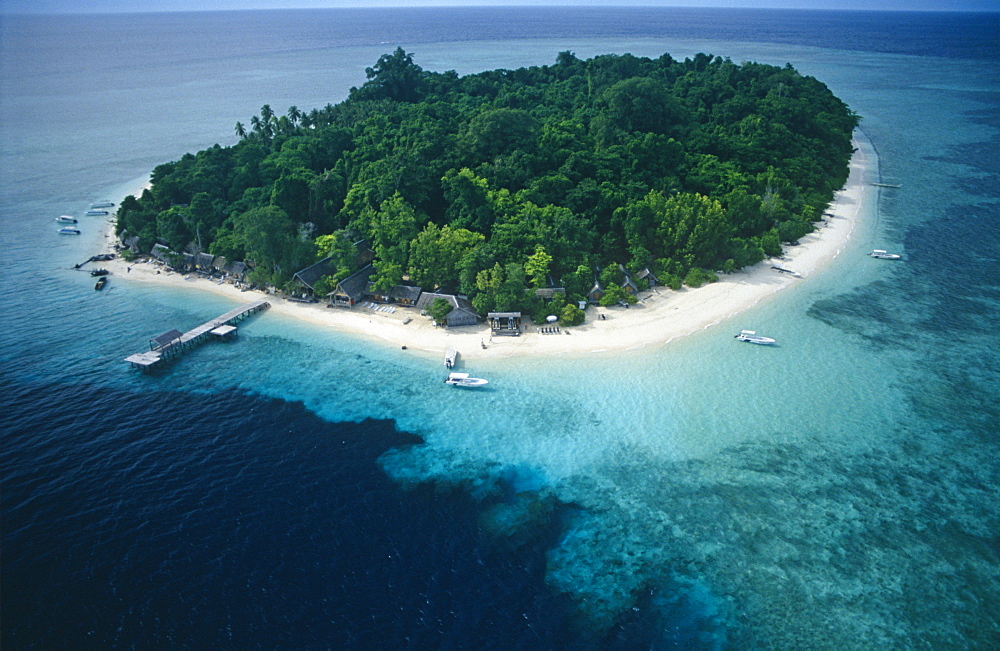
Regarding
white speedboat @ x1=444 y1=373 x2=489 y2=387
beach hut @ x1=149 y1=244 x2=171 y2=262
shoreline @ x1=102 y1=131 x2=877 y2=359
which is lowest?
white speedboat @ x1=444 y1=373 x2=489 y2=387

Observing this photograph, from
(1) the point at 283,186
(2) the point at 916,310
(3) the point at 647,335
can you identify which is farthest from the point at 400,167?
(2) the point at 916,310

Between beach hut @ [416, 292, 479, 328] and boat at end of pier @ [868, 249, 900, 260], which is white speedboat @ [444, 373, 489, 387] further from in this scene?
boat at end of pier @ [868, 249, 900, 260]

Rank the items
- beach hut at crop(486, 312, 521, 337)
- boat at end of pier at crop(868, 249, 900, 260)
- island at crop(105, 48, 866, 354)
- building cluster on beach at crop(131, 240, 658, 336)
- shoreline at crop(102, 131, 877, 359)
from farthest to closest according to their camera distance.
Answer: boat at end of pier at crop(868, 249, 900, 260) → island at crop(105, 48, 866, 354) → building cluster on beach at crop(131, 240, 658, 336) → beach hut at crop(486, 312, 521, 337) → shoreline at crop(102, 131, 877, 359)

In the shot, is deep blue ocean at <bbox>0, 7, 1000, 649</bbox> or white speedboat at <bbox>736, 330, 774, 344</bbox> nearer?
deep blue ocean at <bbox>0, 7, 1000, 649</bbox>

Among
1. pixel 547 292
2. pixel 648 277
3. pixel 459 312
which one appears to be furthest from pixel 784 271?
pixel 459 312

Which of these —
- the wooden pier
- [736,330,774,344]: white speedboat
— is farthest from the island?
the wooden pier

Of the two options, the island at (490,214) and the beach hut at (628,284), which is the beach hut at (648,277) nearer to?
the island at (490,214)
